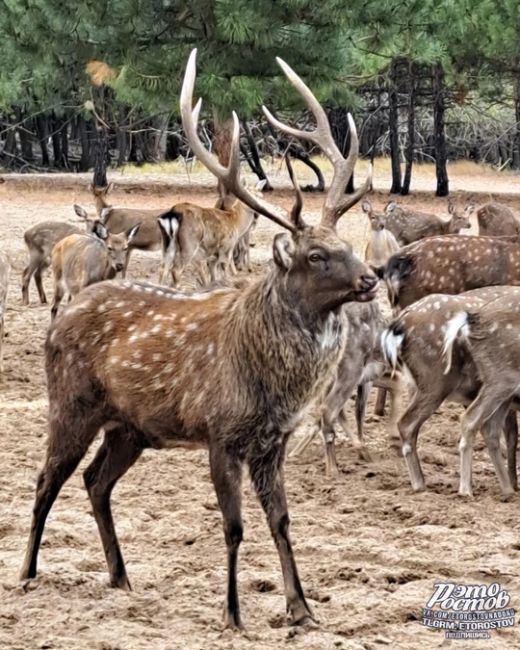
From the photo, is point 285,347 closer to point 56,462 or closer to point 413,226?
point 56,462

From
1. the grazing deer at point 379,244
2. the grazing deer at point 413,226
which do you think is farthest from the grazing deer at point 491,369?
the grazing deer at point 413,226

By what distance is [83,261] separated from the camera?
41.8 feet

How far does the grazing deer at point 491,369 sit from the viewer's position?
695 cm

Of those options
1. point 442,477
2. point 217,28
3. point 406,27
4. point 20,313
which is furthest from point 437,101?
point 442,477

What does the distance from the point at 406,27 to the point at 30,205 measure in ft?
24.7

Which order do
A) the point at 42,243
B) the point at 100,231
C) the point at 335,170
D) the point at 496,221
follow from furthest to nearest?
the point at 496,221 < the point at 42,243 < the point at 100,231 < the point at 335,170

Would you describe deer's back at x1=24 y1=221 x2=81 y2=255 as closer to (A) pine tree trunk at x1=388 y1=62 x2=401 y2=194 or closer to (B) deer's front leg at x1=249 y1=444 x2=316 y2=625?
(B) deer's front leg at x1=249 y1=444 x2=316 y2=625

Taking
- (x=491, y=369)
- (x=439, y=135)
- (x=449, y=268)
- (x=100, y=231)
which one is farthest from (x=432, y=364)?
(x=439, y=135)

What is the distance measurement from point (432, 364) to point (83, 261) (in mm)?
6099

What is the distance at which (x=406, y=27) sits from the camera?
1920 centimetres

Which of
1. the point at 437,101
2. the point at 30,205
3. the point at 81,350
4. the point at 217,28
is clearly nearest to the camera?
the point at 81,350

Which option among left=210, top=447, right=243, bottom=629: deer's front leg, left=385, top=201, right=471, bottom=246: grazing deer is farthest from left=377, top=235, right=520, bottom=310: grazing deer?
left=385, top=201, right=471, bottom=246: grazing deer

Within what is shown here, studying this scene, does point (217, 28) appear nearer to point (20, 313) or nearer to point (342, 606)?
point (20, 313)

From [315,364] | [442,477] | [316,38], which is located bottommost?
[442,477]
